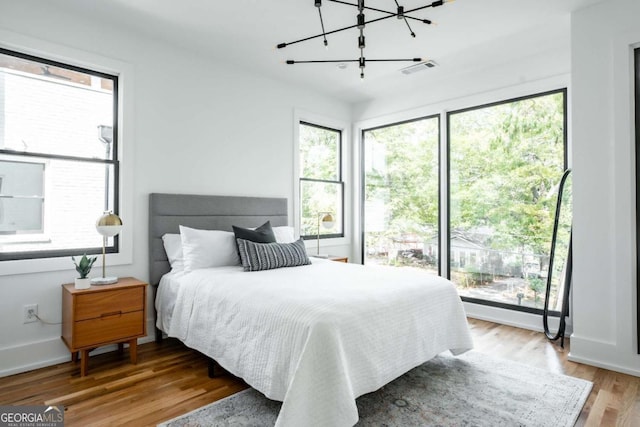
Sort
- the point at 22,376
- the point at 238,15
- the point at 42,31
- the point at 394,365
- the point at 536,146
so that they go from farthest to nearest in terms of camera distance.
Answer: the point at 536,146, the point at 238,15, the point at 42,31, the point at 22,376, the point at 394,365

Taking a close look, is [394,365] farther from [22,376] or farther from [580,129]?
[22,376]

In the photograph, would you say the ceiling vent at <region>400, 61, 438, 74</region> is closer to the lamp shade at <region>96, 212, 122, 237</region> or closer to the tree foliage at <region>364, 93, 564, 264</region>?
the tree foliage at <region>364, 93, 564, 264</region>

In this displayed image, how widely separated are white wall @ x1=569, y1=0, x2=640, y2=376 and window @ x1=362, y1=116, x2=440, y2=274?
1.71 m

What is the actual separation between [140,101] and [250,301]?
2189mm

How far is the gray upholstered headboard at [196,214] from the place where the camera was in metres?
3.27

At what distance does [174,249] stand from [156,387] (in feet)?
3.89

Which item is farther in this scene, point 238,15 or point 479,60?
point 479,60

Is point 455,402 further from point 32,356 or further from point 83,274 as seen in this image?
point 32,356

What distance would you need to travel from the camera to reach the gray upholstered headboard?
129 inches

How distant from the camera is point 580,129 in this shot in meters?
2.89

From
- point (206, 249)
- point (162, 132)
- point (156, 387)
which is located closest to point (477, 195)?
point (206, 249)

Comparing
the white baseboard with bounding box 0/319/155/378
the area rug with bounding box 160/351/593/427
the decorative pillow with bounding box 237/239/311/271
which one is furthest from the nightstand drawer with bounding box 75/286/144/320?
the area rug with bounding box 160/351/593/427

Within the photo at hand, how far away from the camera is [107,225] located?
108 inches

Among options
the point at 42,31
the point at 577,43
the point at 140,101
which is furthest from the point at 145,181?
the point at 577,43
